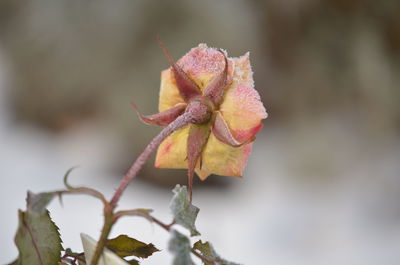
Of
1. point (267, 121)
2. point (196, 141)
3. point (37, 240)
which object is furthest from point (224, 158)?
point (267, 121)

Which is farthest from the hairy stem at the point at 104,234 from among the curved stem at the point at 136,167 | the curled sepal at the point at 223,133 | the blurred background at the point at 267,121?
the blurred background at the point at 267,121

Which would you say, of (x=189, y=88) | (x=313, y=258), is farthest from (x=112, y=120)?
(x=189, y=88)

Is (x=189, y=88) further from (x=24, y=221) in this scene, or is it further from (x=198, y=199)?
(x=198, y=199)

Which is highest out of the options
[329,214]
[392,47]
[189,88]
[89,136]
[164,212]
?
[392,47]

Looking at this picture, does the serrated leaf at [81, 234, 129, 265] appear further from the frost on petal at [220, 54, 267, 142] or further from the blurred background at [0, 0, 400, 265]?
the blurred background at [0, 0, 400, 265]

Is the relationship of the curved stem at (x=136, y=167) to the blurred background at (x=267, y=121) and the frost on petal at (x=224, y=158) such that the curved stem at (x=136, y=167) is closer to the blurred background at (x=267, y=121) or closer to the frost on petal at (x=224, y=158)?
the frost on petal at (x=224, y=158)
